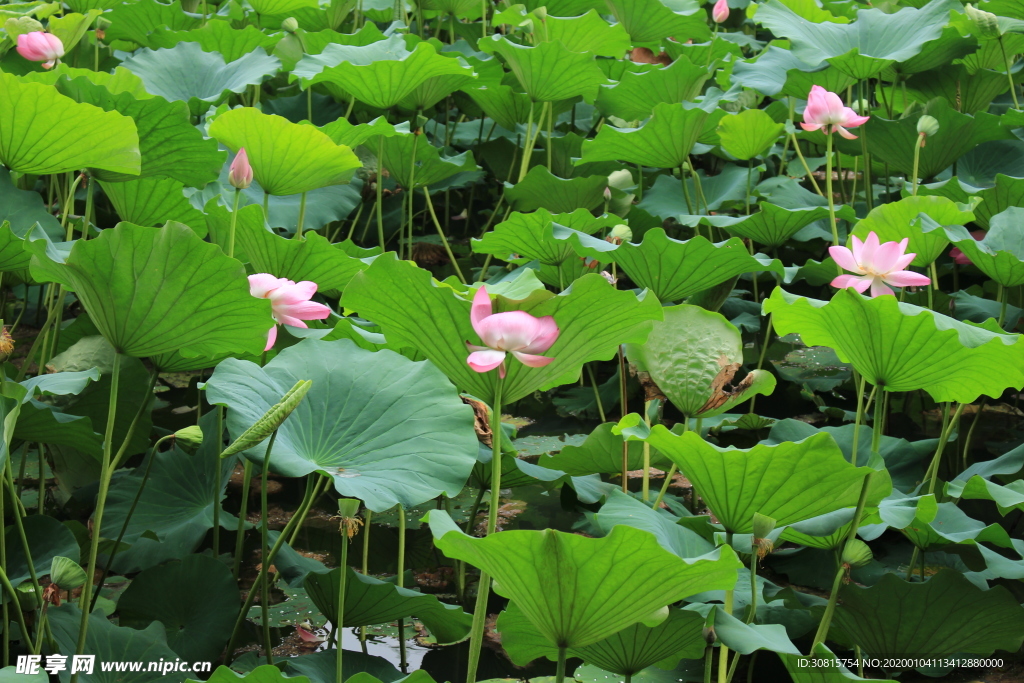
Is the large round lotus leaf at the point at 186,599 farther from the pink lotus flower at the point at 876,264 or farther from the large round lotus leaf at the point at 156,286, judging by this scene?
the pink lotus flower at the point at 876,264

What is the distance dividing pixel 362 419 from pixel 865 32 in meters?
1.62

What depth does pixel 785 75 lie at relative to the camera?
1.99 meters

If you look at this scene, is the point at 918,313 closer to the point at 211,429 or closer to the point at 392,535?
the point at 392,535

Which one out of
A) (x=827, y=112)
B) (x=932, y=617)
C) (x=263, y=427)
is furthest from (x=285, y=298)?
(x=827, y=112)

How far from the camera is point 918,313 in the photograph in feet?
2.88

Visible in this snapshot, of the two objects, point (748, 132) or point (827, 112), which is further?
point (748, 132)

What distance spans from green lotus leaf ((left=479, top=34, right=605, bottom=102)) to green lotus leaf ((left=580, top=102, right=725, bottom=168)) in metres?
0.19

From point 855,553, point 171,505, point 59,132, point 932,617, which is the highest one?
point 59,132

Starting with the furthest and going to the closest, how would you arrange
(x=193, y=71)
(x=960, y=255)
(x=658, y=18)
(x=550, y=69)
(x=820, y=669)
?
(x=658, y=18), (x=193, y=71), (x=550, y=69), (x=960, y=255), (x=820, y=669)

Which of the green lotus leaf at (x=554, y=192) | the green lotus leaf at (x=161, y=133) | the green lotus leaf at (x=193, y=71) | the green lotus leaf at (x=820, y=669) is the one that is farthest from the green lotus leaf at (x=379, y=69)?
the green lotus leaf at (x=820, y=669)

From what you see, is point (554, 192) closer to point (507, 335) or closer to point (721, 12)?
point (721, 12)

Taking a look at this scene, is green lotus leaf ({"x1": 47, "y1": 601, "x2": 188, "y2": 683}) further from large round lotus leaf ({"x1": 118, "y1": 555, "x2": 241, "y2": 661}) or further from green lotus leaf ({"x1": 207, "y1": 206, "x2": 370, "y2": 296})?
green lotus leaf ({"x1": 207, "y1": 206, "x2": 370, "y2": 296})

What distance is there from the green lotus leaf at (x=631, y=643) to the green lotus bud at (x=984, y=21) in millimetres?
1489

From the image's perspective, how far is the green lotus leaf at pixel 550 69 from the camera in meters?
1.78
